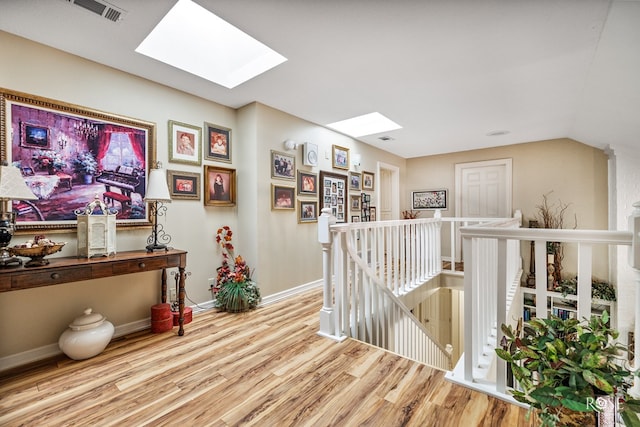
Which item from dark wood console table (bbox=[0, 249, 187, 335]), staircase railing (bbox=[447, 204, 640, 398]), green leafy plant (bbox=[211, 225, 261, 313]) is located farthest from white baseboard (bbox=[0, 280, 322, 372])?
staircase railing (bbox=[447, 204, 640, 398])

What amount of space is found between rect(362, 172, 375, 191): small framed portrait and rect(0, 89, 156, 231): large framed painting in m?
3.36

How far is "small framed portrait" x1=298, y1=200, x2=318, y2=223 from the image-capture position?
147 inches

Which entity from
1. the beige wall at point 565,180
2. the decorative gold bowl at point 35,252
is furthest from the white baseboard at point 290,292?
the beige wall at point 565,180

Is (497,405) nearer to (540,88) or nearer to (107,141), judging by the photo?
(540,88)

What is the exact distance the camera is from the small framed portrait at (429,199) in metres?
5.93

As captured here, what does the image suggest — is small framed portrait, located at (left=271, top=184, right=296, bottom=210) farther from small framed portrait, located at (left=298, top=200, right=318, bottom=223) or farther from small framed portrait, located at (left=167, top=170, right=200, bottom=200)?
small framed portrait, located at (left=167, top=170, right=200, bottom=200)

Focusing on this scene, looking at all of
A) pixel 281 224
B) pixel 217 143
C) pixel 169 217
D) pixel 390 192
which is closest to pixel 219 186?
pixel 217 143

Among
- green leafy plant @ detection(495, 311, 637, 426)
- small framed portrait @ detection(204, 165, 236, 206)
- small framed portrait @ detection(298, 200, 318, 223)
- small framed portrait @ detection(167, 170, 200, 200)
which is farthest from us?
small framed portrait @ detection(298, 200, 318, 223)

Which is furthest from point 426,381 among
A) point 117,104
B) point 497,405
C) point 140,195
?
point 117,104

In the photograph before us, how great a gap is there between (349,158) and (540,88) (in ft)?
8.39

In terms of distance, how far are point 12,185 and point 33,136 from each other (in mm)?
576

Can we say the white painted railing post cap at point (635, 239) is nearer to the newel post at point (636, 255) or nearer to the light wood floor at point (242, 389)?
the newel post at point (636, 255)

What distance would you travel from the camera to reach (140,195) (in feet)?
8.59

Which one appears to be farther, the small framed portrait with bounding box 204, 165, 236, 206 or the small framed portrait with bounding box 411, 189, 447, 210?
the small framed portrait with bounding box 411, 189, 447, 210
